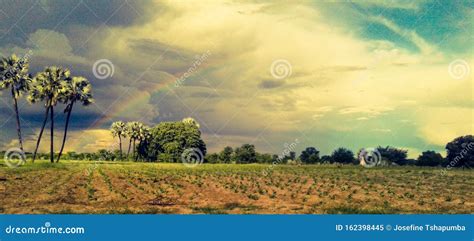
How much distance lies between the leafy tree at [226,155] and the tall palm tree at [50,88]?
241ft

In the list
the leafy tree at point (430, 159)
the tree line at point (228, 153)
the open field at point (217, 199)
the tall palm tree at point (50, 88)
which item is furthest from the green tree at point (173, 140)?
the open field at point (217, 199)

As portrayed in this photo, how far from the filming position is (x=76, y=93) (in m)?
83.4

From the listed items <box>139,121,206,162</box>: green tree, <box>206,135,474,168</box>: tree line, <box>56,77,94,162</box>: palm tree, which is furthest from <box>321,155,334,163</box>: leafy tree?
<box>56,77,94,162</box>: palm tree

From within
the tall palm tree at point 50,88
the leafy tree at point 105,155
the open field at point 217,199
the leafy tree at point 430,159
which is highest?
the tall palm tree at point 50,88

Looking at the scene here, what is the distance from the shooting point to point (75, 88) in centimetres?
8325

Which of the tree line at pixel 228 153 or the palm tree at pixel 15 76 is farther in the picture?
the tree line at pixel 228 153

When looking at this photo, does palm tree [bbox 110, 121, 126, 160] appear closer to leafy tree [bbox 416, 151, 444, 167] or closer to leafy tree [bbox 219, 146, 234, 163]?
leafy tree [bbox 219, 146, 234, 163]

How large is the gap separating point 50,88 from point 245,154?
254 ft

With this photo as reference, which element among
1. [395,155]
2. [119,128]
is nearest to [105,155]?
[119,128]

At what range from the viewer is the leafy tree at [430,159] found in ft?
429

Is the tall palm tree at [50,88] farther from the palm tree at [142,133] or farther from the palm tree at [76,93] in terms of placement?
the palm tree at [142,133]

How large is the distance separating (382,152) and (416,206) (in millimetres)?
129983

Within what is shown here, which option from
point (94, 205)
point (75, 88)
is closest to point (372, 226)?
point (94, 205)

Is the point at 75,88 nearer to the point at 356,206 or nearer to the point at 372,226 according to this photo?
the point at 356,206
